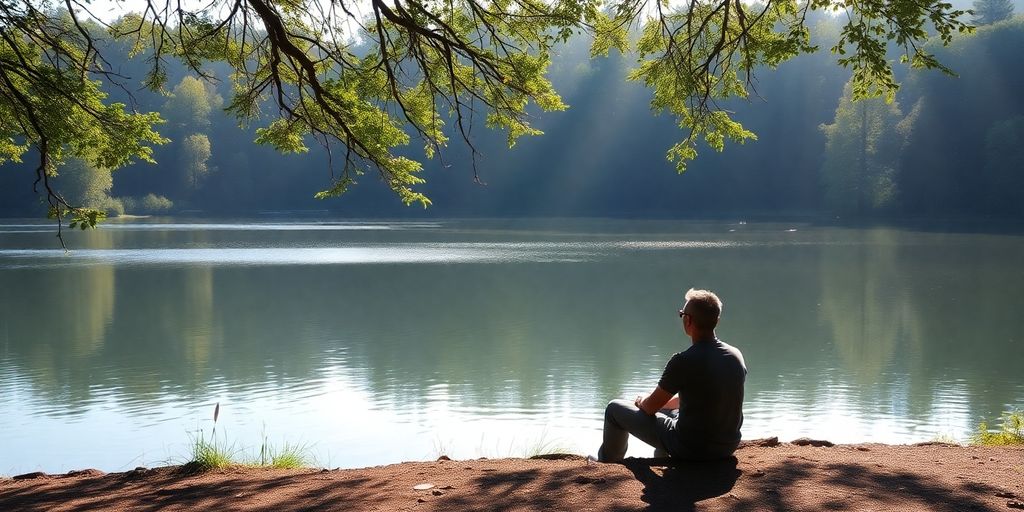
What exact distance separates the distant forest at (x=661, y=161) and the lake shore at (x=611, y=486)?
4965 cm

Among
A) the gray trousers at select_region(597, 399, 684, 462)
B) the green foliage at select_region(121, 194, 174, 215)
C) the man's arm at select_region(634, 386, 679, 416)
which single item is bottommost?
the gray trousers at select_region(597, 399, 684, 462)

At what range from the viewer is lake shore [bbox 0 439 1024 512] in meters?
3.67

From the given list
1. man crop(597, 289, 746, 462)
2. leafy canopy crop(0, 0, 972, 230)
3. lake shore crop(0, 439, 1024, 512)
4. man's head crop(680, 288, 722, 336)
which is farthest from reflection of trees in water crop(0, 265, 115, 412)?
man's head crop(680, 288, 722, 336)

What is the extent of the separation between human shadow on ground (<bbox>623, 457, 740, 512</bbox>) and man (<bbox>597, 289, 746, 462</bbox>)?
0.17 feet

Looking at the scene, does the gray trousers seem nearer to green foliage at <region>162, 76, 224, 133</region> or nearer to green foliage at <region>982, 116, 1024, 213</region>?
green foliage at <region>982, 116, 1024, 213</region>

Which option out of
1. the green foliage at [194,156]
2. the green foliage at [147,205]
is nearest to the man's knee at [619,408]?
the green foliage at [147,205]

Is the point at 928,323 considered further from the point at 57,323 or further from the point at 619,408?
the point at 57,323

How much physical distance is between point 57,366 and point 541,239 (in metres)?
28.3

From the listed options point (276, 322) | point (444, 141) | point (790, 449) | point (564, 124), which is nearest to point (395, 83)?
point (444, 141)

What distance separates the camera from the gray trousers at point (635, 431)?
416 cm

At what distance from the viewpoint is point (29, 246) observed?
1318 inches

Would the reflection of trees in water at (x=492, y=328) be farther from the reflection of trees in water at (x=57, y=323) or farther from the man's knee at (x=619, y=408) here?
the man's knee at (x=619, y=408)

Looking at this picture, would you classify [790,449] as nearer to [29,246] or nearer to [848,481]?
[848,481]

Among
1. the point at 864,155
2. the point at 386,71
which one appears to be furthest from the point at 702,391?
the point at 864,155
